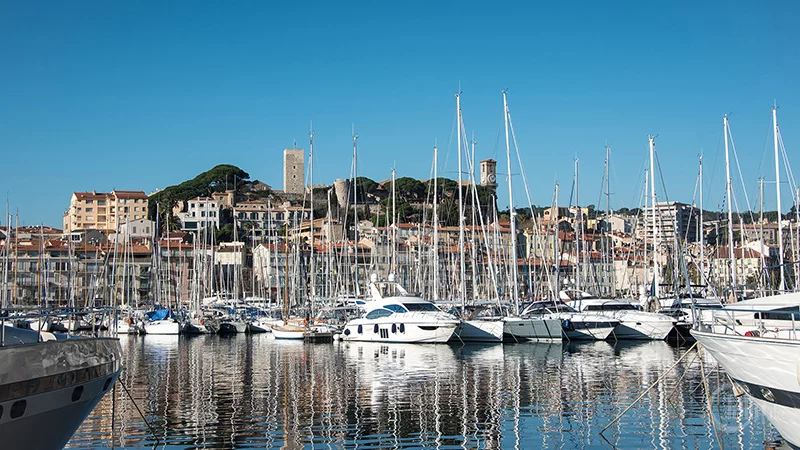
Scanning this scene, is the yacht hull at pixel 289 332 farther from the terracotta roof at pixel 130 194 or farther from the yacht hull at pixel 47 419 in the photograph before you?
the terracotta roof at pixel 130 194

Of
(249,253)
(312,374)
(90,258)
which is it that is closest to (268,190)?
(249,253)

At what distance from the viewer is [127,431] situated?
16812 mm

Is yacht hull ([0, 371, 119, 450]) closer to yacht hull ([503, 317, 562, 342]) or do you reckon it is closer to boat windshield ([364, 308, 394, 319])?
boat windshield ([364, 308, 394, 319])

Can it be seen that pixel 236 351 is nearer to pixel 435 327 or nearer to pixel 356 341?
pixel 356 341

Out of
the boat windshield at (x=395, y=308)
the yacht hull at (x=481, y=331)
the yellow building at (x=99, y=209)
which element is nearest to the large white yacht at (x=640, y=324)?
the yacht hull at (x=481, y=331)

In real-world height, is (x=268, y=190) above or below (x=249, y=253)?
above

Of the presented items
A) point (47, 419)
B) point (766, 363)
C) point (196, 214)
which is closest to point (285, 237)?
point (766, 363)

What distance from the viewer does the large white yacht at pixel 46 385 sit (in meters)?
A: 9.73

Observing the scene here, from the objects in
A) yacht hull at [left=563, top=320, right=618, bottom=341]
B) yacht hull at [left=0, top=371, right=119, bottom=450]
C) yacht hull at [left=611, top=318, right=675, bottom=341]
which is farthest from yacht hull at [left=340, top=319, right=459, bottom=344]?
yacht hull at [left=0, top=371, right=119, bottom=450]

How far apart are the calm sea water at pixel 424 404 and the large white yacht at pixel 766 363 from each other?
1.41m

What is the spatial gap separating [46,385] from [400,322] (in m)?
31.9

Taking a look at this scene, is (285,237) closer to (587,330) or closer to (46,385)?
(587,330)

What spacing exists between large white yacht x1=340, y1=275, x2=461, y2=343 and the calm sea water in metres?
5.08

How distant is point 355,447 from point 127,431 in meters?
4.85
